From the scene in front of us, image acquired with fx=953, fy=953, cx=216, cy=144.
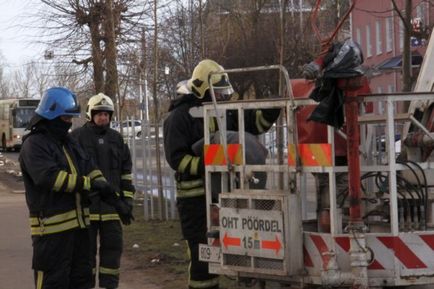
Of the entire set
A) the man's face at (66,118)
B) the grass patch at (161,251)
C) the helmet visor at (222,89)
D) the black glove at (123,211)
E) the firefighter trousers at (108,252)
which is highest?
the helmet visor at (222,89)

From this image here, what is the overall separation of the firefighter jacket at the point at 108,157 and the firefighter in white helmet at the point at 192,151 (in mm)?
1037

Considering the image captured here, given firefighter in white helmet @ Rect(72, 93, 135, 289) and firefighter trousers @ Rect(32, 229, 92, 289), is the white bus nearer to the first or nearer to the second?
firefighter in white helmet @ Rect(72, 93, 135, 289)

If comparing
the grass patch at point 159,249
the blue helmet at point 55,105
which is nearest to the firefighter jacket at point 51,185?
the blue helmet at point 55,105

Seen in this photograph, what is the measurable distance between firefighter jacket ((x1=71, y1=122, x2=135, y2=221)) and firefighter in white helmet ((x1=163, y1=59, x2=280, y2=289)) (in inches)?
40.8

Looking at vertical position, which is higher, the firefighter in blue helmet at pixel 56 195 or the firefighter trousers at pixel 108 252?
the firefighter in blue helmet at pixel 56 195

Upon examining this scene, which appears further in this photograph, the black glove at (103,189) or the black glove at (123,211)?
the black glove at (123,211)

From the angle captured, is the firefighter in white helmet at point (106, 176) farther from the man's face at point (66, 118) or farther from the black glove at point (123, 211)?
the man's face at point (66, 118)

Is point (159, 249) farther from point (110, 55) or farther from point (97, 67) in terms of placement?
point (97, 67)

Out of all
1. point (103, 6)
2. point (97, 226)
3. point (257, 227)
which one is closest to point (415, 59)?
point (103, 6)

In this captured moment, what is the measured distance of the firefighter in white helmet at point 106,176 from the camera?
29.5ft

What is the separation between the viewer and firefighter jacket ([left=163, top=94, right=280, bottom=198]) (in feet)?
26.1

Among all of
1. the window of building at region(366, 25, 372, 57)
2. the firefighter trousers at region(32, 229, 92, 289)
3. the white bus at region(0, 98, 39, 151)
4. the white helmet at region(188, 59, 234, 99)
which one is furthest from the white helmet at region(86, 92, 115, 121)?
the white bus at region(0, 98, 39, 151)

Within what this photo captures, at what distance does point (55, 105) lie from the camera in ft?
23.2

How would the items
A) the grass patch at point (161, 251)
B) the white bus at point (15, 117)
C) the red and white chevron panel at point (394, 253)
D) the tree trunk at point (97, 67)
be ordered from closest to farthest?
→ the red and white chevron panel at point (394, 253)
the grass patch at point (161, 251)
the tree trunk at point (97, 67)
the white bus at point (15, 117)
